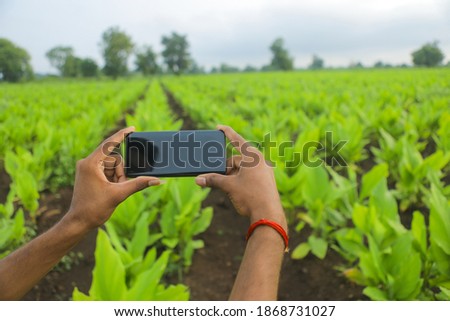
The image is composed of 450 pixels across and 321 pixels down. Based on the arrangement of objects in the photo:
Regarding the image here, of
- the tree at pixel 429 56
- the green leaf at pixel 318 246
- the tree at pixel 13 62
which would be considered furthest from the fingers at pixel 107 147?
the tree at pixel 13 62

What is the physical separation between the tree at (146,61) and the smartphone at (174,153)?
200 feet

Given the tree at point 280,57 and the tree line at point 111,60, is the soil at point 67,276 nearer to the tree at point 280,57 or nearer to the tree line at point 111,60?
the tree line at point 111,60

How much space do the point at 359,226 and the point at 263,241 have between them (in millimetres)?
1556

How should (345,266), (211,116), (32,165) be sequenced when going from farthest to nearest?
(211,116), (32,165), (345,266)

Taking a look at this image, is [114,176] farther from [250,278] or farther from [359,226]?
[359,226]

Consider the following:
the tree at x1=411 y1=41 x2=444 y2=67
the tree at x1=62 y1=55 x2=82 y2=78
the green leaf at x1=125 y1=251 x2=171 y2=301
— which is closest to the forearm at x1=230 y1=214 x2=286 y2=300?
the green leaf at x1=125 y1=251 x2=171 y2=301

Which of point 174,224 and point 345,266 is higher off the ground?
point 174,224

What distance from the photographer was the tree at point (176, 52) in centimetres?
5719

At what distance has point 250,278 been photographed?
86 cm

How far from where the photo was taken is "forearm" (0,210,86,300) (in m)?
1.01

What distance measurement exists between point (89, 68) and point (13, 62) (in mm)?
11010

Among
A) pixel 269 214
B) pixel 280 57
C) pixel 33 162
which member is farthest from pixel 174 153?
pixel 280 57

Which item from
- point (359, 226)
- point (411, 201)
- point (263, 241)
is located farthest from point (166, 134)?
point (411, 201)

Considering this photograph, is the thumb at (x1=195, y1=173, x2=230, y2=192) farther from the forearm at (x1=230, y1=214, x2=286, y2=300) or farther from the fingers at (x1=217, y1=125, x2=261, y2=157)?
the forearm at (x1=230, y1=214, x2=286, y2=300)
